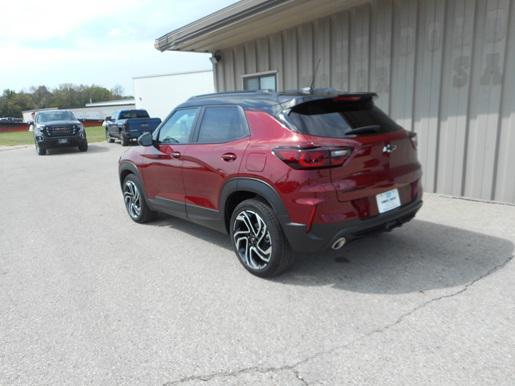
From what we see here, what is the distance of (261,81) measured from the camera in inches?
399

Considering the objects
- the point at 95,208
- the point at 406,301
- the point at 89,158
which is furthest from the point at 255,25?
the point at 89,158

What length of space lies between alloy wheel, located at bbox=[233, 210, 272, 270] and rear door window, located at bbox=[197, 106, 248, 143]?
0.81 metres

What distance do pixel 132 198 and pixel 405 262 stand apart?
4020mm

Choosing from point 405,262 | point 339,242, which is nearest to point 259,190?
point 339,242

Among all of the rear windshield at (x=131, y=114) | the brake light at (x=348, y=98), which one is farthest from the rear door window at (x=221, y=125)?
the rear windshield at (x=131, y=114)

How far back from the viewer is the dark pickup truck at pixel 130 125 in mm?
19337

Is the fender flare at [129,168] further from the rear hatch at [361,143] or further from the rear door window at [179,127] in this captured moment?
the rear hatch at [361,143]

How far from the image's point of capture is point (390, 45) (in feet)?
22.7

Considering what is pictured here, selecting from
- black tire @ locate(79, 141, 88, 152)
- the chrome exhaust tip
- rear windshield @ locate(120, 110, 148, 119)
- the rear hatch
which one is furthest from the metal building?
rear windshield @ locate(120, 110, 148, 119)

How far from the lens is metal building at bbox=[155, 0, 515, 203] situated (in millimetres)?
5770

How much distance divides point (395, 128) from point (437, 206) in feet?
8.68

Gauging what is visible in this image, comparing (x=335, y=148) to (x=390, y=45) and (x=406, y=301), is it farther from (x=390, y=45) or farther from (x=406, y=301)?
(x=390, y=45)

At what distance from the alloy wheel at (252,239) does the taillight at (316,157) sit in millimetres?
708

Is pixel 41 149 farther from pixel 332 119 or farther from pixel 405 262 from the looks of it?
pixel 405 262
